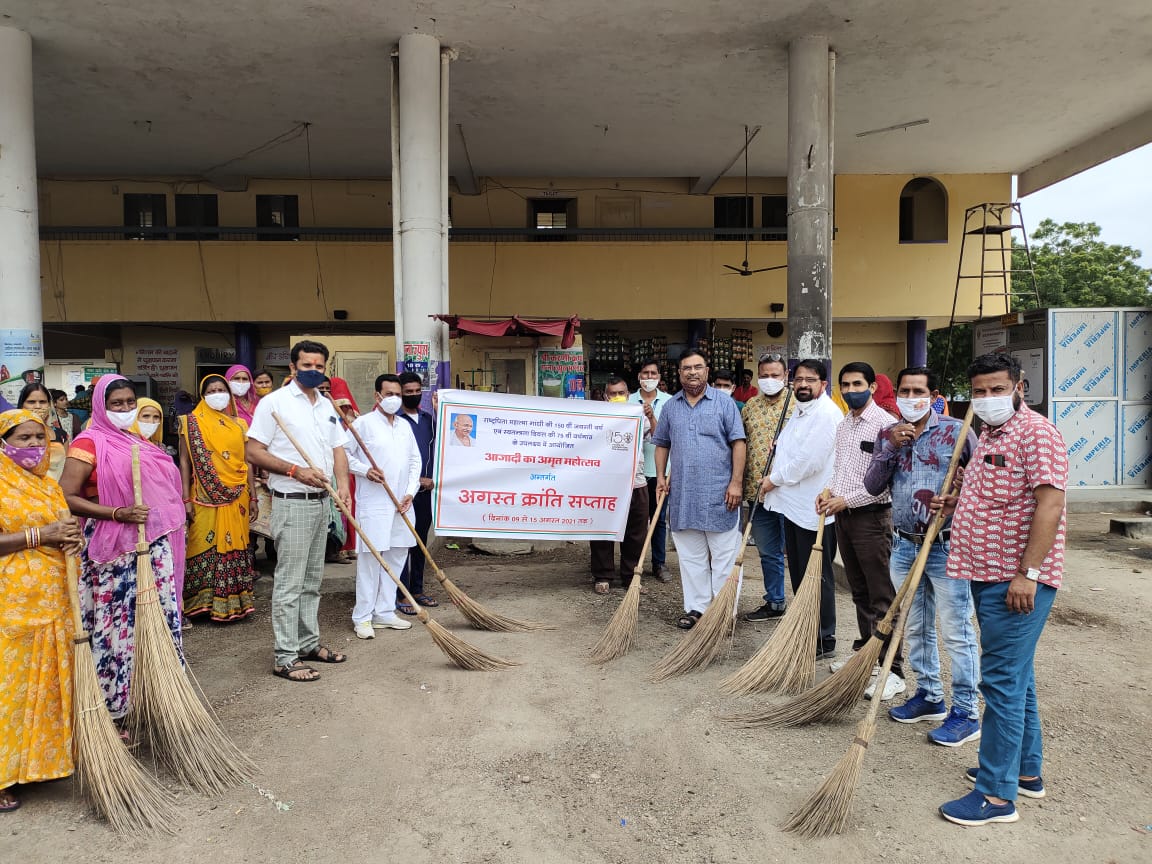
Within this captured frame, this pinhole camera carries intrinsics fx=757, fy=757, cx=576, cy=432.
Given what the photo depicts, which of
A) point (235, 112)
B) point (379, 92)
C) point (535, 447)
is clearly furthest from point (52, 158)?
point (535, 447)

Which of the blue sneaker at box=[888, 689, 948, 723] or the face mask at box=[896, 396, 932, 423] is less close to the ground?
the face mask at box=[896, 396, 932, 423]

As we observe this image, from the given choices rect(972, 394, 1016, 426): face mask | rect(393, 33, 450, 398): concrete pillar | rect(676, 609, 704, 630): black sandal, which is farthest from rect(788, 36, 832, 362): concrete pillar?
rect(972, 394, 1016, 426): face mask

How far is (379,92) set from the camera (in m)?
10.1

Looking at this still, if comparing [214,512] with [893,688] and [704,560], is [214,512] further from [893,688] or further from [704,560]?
[893,688]

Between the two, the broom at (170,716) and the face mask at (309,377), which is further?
the face mask at (309,377)

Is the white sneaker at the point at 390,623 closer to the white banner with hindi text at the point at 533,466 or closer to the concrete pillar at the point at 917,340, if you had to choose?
the white banner with hindi text at the point at 533,466

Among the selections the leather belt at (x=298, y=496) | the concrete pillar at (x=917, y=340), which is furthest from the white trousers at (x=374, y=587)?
the concrete pillar at (x=917, y=340)

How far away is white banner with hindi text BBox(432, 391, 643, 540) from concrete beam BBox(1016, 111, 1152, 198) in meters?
11.1

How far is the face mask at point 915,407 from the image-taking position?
Result: 3.45m

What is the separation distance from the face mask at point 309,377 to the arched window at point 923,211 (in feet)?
44.2

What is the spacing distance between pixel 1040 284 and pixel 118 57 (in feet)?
93.2

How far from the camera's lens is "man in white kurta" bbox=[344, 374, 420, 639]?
4840 millimetres

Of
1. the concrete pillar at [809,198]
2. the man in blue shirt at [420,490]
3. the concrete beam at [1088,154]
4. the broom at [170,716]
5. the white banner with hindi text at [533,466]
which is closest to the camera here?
the broom at [170,716]

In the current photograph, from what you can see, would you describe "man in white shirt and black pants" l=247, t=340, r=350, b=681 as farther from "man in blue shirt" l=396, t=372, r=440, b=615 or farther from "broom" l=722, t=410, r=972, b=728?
"broom" l=722, t=410, r=972, b=728
